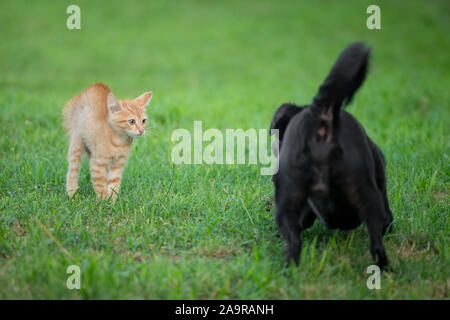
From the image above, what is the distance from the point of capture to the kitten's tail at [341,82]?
2.77 m

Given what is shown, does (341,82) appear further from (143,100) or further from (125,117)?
(143,100)

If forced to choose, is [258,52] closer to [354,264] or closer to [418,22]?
[418,22]

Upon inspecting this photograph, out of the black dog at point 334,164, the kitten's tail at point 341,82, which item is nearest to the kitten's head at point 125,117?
the black dog at point 334,164

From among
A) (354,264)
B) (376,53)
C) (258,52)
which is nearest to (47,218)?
(354,264)

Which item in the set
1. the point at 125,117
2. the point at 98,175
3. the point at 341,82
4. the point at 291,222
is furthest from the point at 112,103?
the point at 341,82

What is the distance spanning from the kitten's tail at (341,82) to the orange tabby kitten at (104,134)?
191 centimetres

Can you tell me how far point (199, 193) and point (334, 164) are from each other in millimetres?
1749

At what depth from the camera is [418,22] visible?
15961mm

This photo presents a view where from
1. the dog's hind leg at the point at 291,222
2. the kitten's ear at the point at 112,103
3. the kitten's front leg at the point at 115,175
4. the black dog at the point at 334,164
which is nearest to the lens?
the black dog at the point at 334,164

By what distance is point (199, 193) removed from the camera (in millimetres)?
4238

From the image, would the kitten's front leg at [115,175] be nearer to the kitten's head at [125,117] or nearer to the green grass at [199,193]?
the green grass at [199,193]

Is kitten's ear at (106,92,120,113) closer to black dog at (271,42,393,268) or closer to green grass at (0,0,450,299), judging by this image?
green grass at (0,0,450,299)

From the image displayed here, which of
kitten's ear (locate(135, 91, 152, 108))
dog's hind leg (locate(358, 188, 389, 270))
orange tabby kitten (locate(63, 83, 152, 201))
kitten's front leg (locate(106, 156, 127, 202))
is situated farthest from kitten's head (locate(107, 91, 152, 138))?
dog's hind leg (locate(358, 188, 389, 270))

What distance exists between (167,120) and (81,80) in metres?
4.71
